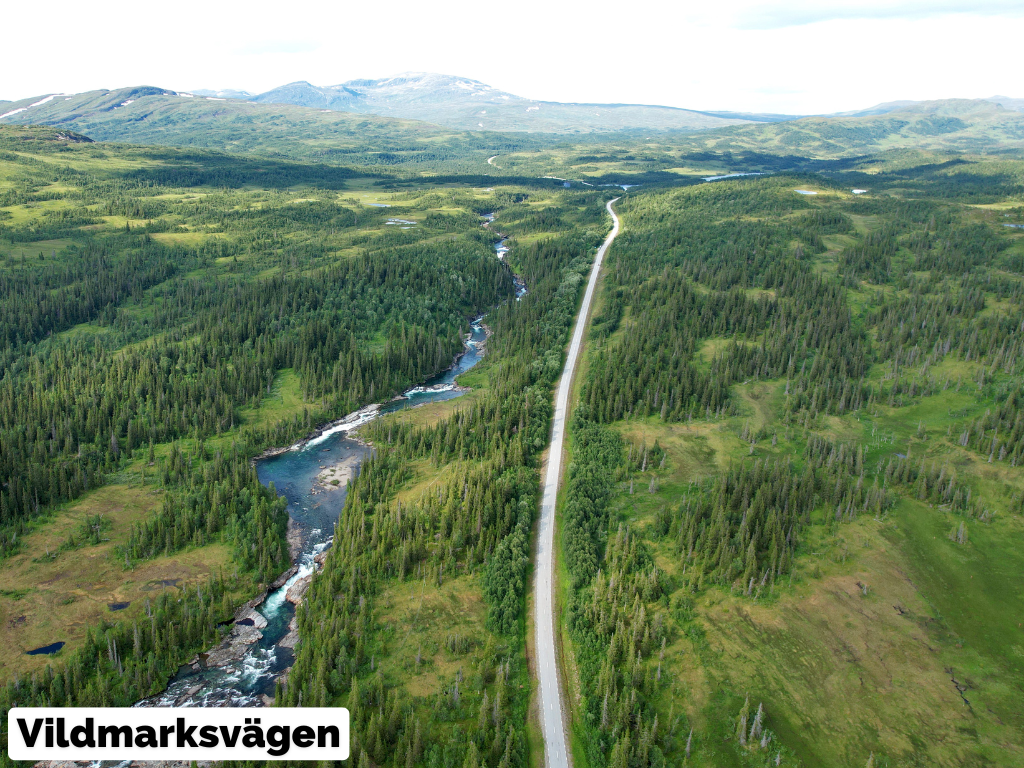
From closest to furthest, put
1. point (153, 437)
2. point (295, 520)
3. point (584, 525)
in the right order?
point (584, 525) < point (295, 520) < point (153, 437)

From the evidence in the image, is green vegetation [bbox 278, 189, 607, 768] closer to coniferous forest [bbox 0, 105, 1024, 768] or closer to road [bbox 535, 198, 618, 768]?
coniferous forest [bbox 0, 105, 1024, 768]

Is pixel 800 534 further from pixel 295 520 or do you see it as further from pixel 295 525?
pixel 295 520

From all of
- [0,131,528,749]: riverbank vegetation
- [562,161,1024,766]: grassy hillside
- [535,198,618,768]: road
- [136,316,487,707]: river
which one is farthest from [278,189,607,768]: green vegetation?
[0,131,528,749]: riverbank vegetation

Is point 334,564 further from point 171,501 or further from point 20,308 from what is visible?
point 20,308

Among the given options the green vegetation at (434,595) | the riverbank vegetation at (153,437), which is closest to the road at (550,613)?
the green vegetation at (434,595)

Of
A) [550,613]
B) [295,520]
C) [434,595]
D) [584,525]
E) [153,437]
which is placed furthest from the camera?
[153,437]

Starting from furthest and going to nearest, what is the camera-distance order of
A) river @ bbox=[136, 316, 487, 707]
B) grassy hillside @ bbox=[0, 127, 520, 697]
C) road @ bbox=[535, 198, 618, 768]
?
1. grassy hillside @ bbox=[0, 127, 520, 697]
2. river @ bbox=[136, 316, 487, 707]
3. road @ bbox=[535, 198, 618, 768]

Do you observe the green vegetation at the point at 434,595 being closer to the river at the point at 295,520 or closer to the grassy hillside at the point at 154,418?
the river at the point at 295,520

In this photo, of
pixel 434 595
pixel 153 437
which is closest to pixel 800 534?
pixel 434 595

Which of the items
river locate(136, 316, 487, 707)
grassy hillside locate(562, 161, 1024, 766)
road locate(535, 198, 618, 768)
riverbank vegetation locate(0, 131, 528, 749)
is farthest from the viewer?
riverbank vegetation locate(0, 131, 528, 749)
